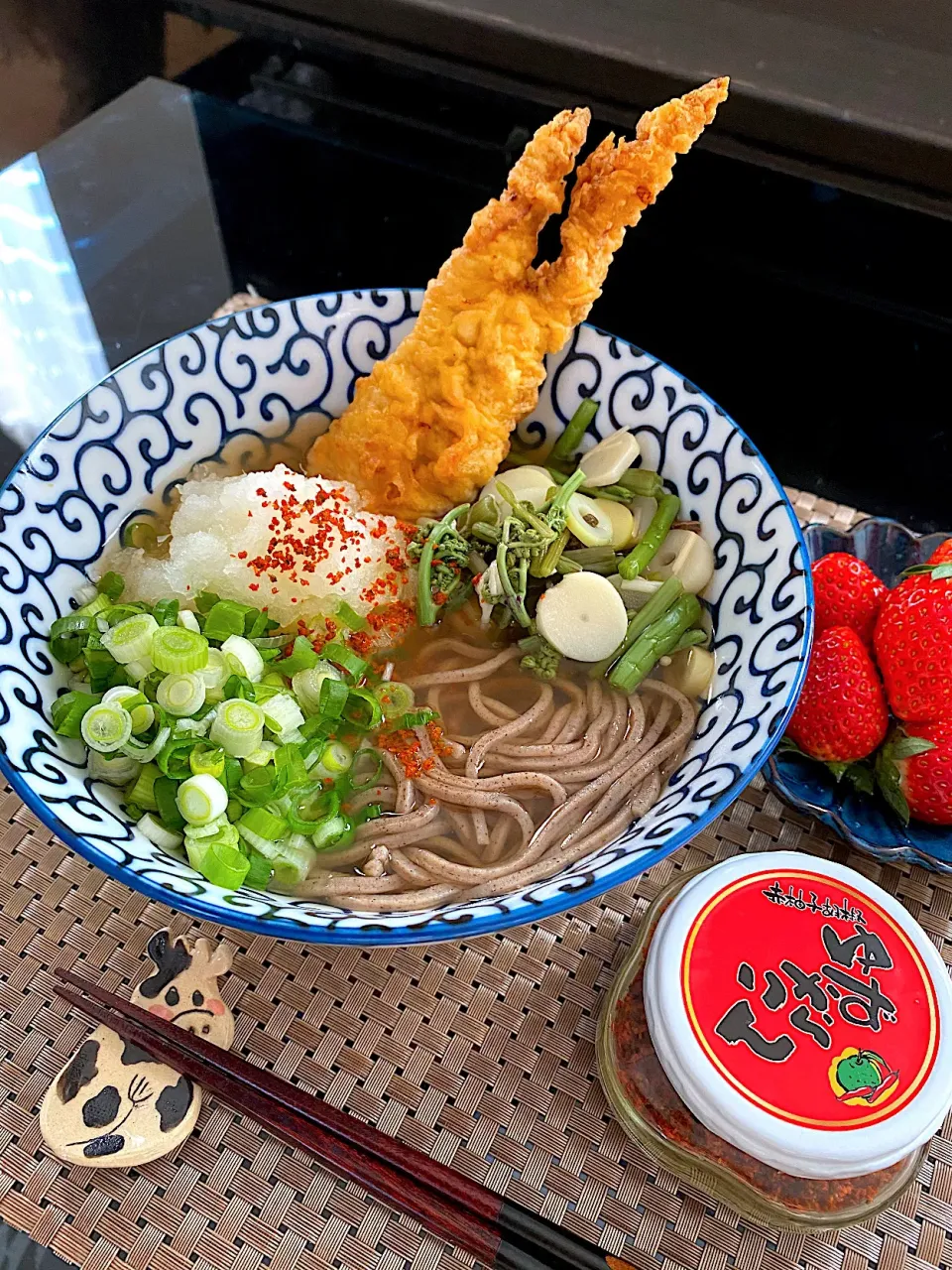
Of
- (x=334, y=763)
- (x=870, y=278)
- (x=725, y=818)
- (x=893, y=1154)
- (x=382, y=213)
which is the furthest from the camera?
(x=382, y=213)

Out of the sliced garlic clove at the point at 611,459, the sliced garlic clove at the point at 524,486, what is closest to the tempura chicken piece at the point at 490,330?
the sliced garlic clove at the point at 524,486

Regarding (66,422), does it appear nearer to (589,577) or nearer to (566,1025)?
(589,577)

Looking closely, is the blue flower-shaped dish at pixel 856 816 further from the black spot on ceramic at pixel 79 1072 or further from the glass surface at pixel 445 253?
the black spot on ceramic at pixel 79 1072

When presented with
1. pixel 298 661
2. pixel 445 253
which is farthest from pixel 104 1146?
pixel 445 253

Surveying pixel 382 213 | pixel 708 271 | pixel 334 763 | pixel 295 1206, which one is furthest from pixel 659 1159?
pixel 382 213

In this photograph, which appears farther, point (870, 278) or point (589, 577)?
point (870, 278)
